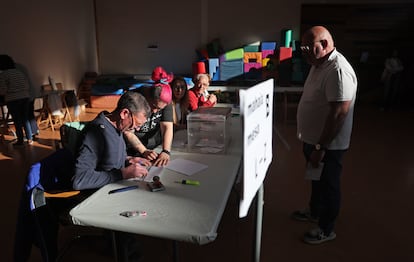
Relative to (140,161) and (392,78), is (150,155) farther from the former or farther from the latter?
(392,78)

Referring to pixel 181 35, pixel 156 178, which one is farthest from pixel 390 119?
pixel 156 178

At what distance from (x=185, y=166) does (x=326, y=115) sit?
101 cm

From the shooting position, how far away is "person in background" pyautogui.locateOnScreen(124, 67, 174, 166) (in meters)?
2.27

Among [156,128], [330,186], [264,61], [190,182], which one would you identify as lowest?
[330,186]

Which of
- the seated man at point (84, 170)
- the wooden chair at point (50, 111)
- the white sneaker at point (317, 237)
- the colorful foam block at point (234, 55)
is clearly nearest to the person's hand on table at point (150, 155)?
the seated man at point (84, 170)

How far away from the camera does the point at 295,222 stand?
2900mm

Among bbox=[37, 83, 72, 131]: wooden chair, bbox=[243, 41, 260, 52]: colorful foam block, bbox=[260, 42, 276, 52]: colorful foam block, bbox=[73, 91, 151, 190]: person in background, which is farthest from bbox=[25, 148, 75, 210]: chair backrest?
bbox=[243, 41, 260, 52]: colorful foam block

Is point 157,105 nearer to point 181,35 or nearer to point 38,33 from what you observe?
point 38,33

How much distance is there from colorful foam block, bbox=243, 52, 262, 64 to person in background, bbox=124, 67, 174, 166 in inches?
173

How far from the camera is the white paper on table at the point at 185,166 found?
6.59ft

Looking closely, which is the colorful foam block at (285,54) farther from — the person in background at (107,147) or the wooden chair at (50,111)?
the person in background at (107,147)

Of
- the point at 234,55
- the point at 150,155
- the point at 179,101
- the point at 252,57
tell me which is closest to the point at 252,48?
the point at 252,57

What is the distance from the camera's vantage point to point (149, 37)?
8.25 m

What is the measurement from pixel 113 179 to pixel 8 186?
2.39 meters
